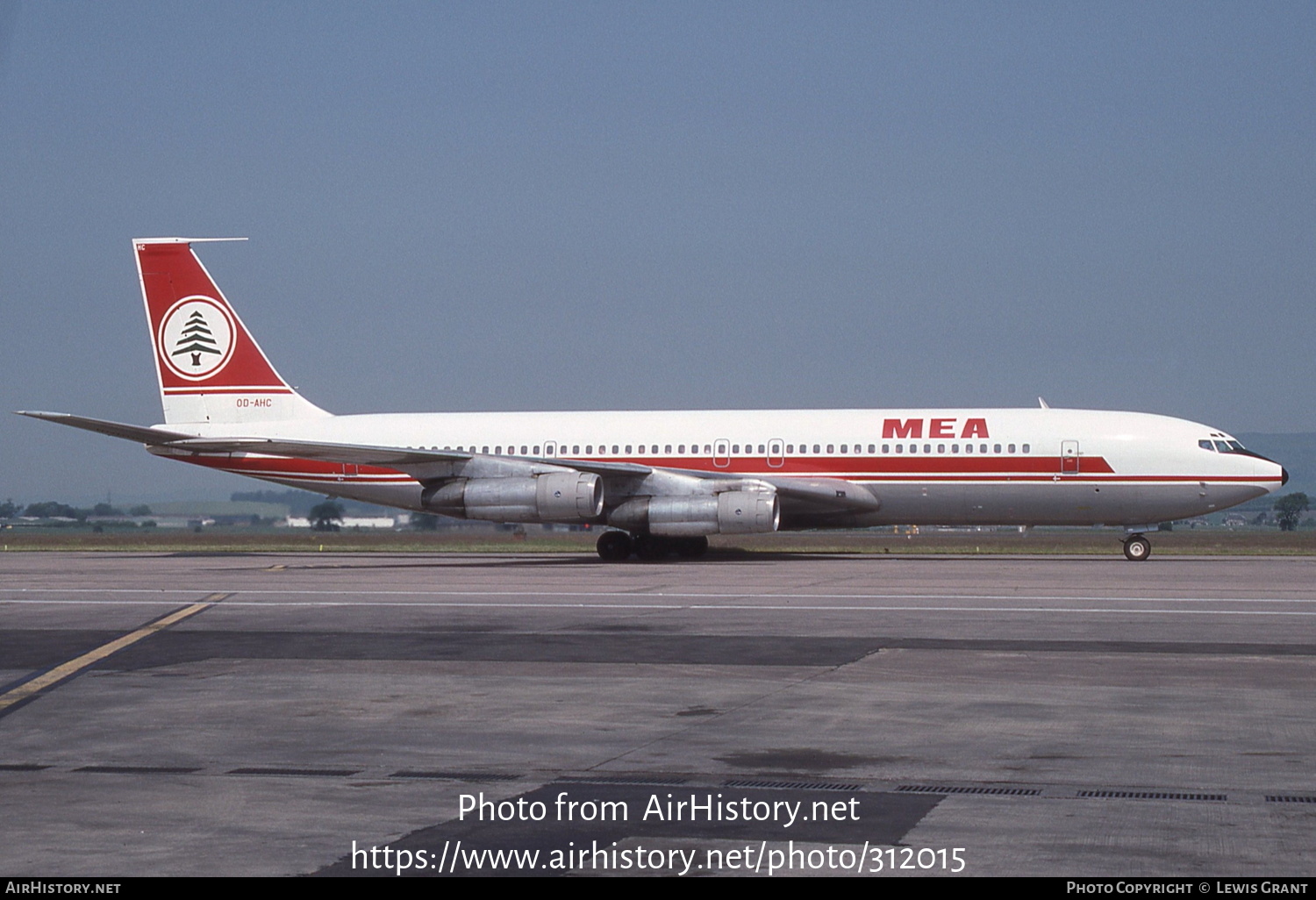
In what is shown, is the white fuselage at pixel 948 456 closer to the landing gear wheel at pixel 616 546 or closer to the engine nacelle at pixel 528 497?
the engine nacelle at pixel 528 497

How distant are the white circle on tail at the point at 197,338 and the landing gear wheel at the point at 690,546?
48.2 ft

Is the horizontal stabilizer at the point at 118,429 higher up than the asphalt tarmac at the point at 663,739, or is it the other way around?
the horizontal stabilizer at the point at 118,429

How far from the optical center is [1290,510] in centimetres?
9156

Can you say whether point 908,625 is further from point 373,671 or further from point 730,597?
point 373,671

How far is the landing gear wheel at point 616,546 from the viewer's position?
3650 cm

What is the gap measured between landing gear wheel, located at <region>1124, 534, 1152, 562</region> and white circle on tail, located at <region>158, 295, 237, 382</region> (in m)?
25.8

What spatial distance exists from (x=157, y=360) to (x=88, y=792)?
34730mm

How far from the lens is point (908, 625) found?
17.4 meters

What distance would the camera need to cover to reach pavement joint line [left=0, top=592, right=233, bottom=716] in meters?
11.8

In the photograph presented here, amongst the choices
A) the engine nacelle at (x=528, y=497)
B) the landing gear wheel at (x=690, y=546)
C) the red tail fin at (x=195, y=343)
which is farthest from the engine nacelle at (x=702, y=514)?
the red tail fin at (x=195, y=343)

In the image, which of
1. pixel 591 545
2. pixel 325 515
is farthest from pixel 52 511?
pixel 591 545

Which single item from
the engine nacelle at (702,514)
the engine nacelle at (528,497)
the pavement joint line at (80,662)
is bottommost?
the pavement joint line at (80,662)

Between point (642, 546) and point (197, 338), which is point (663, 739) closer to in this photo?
point (642, 546)
